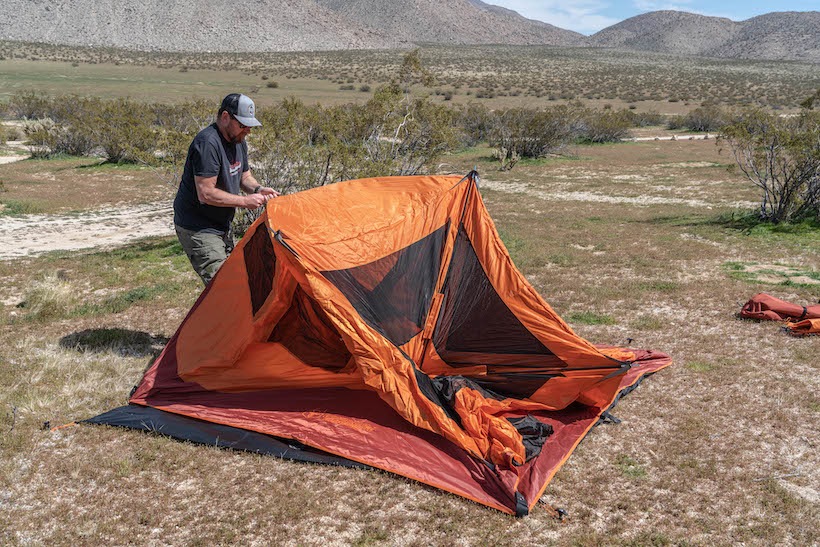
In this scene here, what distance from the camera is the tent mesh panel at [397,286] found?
Result: 165 inches

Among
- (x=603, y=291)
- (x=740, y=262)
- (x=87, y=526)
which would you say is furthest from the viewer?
(x=740, y=262)

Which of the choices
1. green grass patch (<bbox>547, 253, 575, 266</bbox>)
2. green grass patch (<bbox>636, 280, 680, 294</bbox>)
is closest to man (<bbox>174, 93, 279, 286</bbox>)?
green grass patch (<bbox>636, 280, 680, 294</bbox>)

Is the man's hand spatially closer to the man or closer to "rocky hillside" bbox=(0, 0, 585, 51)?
the man

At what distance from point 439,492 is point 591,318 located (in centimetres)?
379

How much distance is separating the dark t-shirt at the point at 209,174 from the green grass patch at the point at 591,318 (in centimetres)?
413

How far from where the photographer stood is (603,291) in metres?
7.66

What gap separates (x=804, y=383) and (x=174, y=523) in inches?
206

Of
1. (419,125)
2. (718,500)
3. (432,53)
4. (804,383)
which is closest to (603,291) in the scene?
(804,383)

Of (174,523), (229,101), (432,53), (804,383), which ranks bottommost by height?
(174,523)

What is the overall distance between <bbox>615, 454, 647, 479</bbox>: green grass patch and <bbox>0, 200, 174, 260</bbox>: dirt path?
1016 centimetres

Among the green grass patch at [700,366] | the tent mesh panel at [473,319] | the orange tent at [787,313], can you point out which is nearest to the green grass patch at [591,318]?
the green grass patch at [700,366]

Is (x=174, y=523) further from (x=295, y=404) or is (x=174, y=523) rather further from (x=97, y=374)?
(x=97, y=374)

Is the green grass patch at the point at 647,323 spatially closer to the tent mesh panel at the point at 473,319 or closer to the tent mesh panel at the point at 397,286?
the tent mesh panel at the point at 473,319

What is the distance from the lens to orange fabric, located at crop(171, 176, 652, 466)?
3.92m
